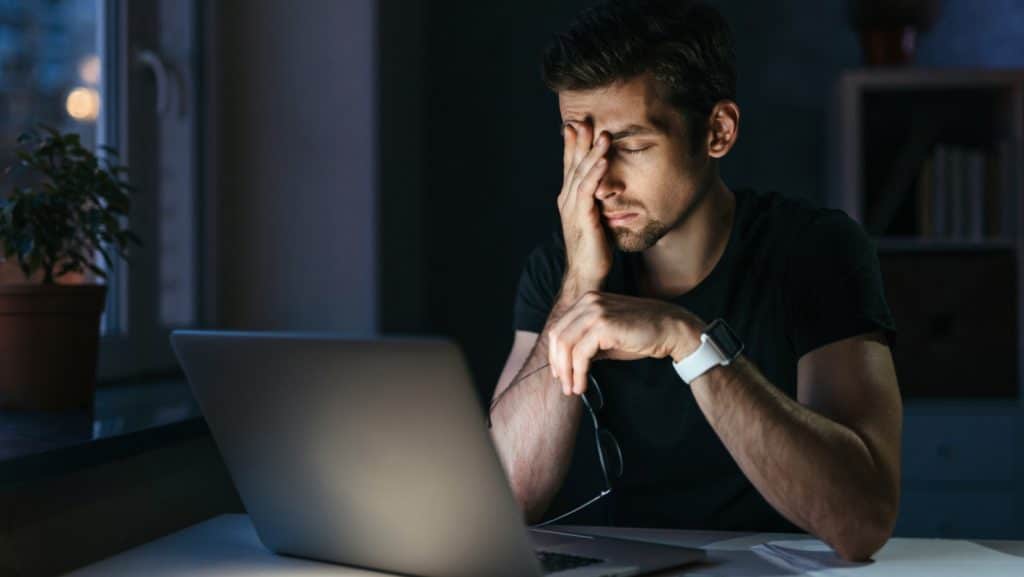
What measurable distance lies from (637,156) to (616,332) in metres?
0.39

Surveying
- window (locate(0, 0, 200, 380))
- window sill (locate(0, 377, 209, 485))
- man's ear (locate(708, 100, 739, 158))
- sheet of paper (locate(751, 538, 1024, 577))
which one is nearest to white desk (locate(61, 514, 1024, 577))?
sheet of paper (locate(751, 538, 1024, 577))

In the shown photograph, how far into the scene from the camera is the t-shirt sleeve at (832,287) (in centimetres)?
149

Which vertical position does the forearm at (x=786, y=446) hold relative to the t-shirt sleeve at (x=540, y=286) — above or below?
below

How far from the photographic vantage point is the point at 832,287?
1529 millimetres

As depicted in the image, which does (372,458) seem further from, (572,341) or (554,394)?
(554,394)

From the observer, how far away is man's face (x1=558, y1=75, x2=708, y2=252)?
1.60 m

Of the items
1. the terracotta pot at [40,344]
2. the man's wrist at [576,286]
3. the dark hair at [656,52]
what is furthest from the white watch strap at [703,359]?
the terracotta pot at [40,344]

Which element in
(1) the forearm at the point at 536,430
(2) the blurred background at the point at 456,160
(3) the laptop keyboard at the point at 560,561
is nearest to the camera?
(3) the laptop keyboard at the point at 560,561

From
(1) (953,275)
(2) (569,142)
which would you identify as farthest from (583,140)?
(1) (953,275)

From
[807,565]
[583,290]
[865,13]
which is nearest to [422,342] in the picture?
[807,565]

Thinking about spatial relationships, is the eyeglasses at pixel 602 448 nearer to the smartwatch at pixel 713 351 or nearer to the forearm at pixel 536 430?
the forearm at pixel 536 430

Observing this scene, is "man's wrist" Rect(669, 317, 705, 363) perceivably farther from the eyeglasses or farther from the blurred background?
the blurred background

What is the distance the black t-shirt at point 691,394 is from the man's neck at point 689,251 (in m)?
0.04

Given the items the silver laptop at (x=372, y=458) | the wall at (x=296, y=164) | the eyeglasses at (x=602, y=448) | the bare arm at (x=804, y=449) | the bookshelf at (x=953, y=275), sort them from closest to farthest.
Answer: the silver laptop at (x=372, y=458) < the bare arm at (x=804, y=449) < the eyeglasses at (x=602, y=448) < the wall at (x=296, y=164) < the bookshelf at (x=953, y=275)
